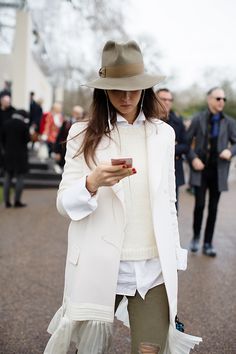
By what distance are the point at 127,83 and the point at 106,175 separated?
0.46m

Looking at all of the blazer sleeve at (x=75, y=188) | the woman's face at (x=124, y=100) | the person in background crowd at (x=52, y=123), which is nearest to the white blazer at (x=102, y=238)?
the blazer sleeve at (x=75, y=188)

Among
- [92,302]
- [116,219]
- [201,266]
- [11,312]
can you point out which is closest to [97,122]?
[116,219]

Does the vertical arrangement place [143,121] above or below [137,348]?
above

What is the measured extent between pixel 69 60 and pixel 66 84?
7.59 m

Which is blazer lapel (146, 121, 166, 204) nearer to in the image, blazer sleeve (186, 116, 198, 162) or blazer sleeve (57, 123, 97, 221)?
blazer sleeve (57, 123, 97, 221)

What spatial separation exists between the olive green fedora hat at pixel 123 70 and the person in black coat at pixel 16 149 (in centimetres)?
683

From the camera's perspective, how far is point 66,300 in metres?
2.12

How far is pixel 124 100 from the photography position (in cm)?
205

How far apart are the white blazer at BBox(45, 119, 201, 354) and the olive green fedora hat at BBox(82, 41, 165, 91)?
25 centimetres

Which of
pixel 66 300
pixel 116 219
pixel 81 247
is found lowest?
pixel 66 300

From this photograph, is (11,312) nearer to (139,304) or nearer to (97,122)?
(139,304)

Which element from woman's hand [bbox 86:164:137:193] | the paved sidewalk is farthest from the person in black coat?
woman's hand [bbox 86:164:137:193]

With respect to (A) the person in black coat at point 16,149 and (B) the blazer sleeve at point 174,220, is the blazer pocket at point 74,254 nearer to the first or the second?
(B) the blazer sleeve at point 174,220

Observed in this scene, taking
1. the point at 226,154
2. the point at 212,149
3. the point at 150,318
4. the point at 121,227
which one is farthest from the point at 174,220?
the point at 212,149
